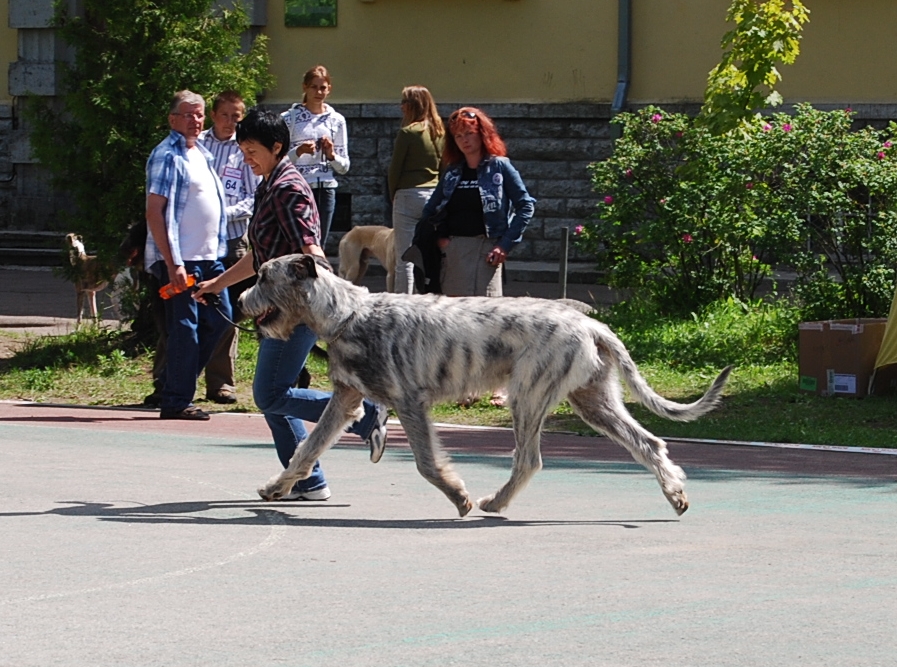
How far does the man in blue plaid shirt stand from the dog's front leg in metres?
3.44

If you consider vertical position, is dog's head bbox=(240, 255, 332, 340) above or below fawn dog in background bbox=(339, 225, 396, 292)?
above

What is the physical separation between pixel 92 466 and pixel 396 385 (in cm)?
257

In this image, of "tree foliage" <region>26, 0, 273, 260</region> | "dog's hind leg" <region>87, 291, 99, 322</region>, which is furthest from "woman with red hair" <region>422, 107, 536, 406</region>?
"dog's hind leg" <region>87, 291, 99, 322</region>

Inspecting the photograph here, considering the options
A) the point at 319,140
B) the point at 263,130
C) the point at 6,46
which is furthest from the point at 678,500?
the point at 6,46

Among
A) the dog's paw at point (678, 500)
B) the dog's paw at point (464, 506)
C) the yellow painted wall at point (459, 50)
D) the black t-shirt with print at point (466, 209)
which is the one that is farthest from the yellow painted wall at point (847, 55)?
the dog's paw at point (464, 506)

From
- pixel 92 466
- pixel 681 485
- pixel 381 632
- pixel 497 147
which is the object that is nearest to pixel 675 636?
pixel 381 632

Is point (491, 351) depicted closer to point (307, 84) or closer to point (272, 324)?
point (272, 324)

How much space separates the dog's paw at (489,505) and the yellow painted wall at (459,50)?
14.9 metres

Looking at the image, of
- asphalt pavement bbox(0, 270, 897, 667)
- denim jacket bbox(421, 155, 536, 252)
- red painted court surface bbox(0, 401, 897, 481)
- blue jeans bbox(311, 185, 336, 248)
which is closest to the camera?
asphalt pavement bbox(0, 270, 897, 667)

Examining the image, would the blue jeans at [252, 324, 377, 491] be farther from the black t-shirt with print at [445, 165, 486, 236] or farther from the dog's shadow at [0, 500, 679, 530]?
the black t-shirt with print at [445, 165, 486, 236]

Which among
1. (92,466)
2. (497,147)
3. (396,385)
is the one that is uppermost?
(497,147)

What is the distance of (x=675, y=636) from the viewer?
5.51m

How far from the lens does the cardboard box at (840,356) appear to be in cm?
1223

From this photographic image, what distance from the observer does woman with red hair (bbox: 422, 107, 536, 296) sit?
11703 mm
